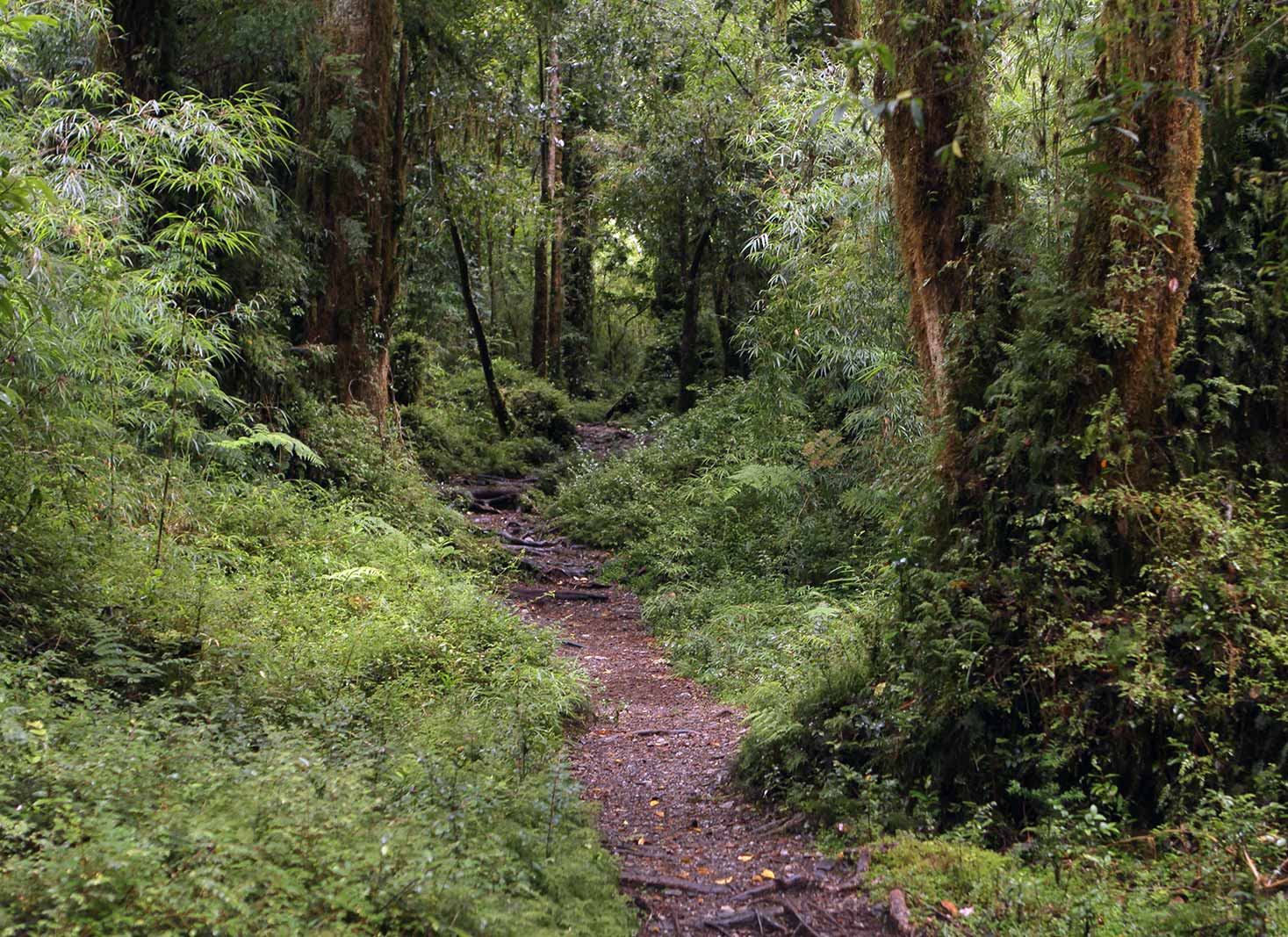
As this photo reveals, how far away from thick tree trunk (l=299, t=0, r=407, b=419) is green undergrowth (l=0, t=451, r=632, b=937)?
3.76m

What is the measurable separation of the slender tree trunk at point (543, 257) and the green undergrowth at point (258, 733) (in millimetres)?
13245

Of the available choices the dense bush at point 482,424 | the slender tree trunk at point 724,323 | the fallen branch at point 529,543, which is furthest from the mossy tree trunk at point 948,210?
the slender tree trunk at point 724,323

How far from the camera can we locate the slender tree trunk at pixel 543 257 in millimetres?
20625

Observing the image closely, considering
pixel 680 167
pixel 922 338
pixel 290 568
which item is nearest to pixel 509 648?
pixel 290 568

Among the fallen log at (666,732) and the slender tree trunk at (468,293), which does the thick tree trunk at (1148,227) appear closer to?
the fallen log at (666,732)

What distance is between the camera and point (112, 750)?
3723 millimetres

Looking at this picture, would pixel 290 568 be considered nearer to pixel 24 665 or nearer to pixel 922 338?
pixel 24 665

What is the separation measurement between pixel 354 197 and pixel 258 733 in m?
8.98

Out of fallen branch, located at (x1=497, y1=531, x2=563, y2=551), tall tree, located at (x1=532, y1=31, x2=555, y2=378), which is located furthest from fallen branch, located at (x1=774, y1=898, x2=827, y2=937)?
tall tree, located at (x1=532, y1=31, x2=555, y2=378)

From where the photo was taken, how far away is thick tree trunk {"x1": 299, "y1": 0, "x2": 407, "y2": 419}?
11.6 m

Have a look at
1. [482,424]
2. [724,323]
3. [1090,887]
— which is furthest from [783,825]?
[724,323]

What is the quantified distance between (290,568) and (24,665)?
3400mm

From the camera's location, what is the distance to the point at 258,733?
15.2 feet

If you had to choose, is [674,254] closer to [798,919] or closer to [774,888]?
[774,888]
